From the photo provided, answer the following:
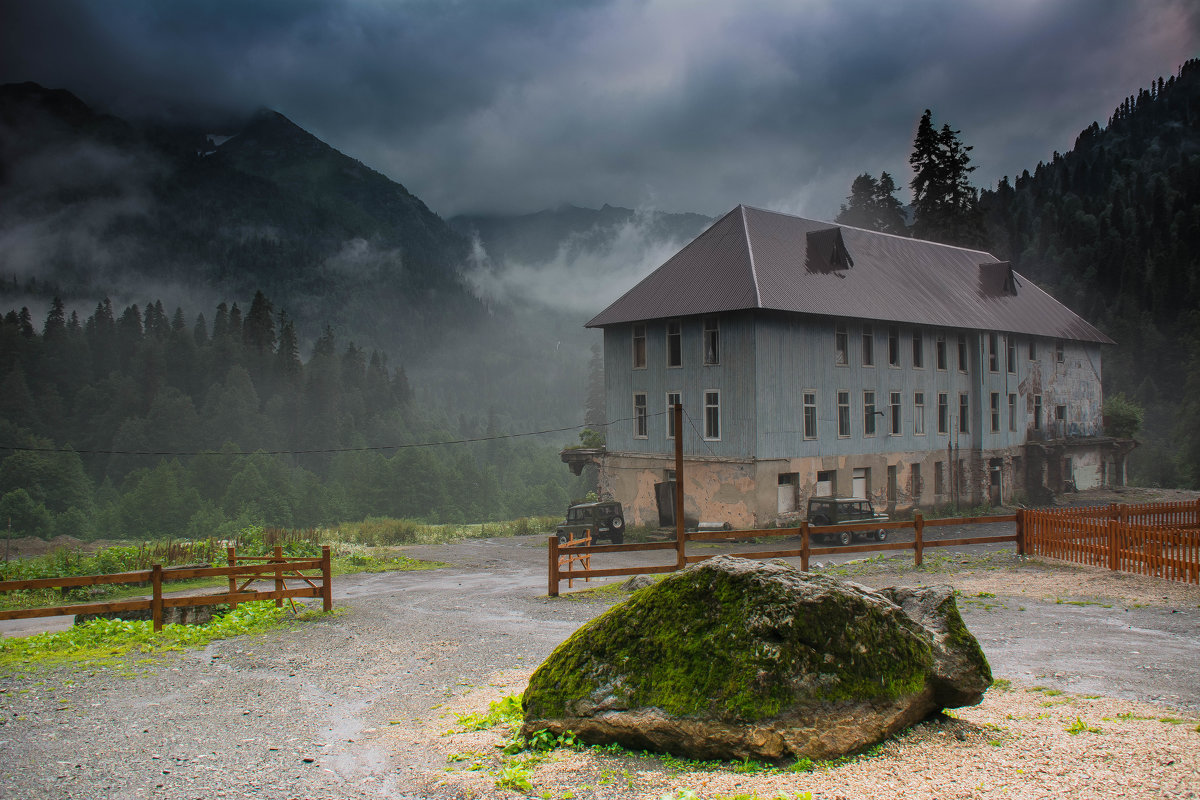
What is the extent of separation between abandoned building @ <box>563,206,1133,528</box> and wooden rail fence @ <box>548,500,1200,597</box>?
12.0 m

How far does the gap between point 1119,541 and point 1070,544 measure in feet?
4.67

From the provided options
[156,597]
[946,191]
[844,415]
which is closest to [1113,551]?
[844,415]

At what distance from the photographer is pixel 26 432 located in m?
122

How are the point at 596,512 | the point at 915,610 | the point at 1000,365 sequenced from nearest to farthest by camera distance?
the point at 915,610
the point at 596,512
the point at 1000,365

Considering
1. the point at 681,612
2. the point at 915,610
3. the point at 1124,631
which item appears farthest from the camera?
the point at 1124,631

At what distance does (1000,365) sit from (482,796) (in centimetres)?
4542

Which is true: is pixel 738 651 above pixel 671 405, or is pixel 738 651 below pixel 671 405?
below

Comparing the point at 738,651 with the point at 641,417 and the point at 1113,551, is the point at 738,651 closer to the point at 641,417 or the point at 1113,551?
the point at 1113,551

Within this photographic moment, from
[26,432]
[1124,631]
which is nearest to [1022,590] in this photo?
[1124,631]

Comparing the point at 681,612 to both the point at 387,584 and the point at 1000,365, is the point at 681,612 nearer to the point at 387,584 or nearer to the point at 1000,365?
the point at 387,584

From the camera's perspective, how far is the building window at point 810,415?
116ft

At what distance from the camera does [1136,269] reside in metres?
125

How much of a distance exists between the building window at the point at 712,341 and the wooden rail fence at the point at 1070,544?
13.1m

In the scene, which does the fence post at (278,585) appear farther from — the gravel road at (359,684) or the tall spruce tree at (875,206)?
the tall spruce tree at (875,206)
